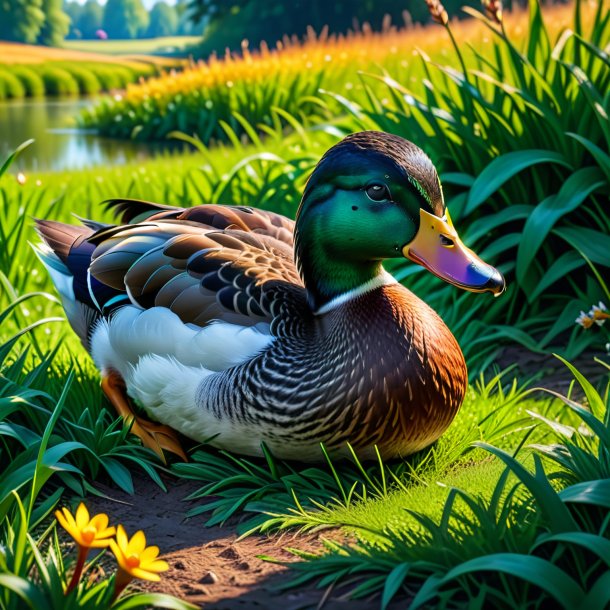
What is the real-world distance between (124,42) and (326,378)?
15.0m

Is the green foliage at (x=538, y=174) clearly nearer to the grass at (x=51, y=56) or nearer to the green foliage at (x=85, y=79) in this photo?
the grass at (x=51, y=56)

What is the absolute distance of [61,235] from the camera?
3789 mm

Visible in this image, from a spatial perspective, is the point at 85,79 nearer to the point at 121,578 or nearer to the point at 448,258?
the point at 448,258

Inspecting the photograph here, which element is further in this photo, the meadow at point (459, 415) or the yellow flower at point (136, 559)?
the meadow at point (459, 415)

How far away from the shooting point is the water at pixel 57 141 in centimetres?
1006

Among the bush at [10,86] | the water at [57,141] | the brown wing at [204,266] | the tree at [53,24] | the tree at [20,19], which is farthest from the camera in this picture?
the bush at [10,86]

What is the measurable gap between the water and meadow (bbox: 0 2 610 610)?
2.97 m

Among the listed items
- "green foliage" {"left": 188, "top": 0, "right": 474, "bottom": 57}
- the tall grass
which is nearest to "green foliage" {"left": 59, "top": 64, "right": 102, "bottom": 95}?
the tall grass

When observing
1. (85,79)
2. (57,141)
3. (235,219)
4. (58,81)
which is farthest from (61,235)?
(85,79)

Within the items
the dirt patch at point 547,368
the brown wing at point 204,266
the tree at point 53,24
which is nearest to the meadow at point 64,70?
the tree at point 53,24

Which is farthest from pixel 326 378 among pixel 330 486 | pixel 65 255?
pixel 65 255

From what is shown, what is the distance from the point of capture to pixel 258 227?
363cm

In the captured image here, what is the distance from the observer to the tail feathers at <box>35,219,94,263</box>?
3.74 m

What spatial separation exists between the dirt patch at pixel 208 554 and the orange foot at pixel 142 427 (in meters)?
0.12
